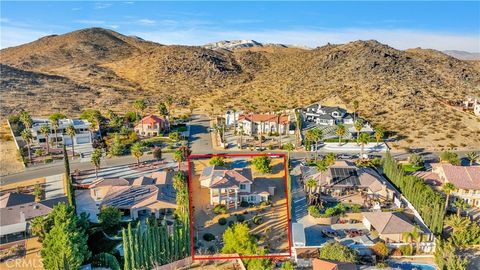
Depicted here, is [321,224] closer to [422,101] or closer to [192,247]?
[192,247]

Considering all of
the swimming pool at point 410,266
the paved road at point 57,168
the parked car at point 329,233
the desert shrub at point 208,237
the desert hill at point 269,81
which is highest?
the desert hill at point 269,81

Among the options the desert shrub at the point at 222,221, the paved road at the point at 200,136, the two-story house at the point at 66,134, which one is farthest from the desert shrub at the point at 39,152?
the desert shrub at the point at 222,221

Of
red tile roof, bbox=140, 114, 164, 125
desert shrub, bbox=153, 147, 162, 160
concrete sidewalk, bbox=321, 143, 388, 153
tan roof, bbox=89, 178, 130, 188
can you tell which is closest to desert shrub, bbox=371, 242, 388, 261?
tan roof, bbox=89, 178, 130, 188

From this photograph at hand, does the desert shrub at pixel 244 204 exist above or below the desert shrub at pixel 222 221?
above

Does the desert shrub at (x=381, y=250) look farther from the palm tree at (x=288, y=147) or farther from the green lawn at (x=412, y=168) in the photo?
the palm tree at (x=288, y=147)

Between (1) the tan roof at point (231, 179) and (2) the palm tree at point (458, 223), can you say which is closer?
(2) the palm tree at point (458, 223)

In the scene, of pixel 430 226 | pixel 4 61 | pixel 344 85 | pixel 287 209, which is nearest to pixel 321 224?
pixel 287 209

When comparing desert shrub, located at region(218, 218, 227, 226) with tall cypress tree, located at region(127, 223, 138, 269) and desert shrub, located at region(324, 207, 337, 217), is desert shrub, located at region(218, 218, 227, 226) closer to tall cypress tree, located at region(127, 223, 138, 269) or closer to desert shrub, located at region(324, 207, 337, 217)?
desert shrub, located at region(324, 207, 337, 217)
